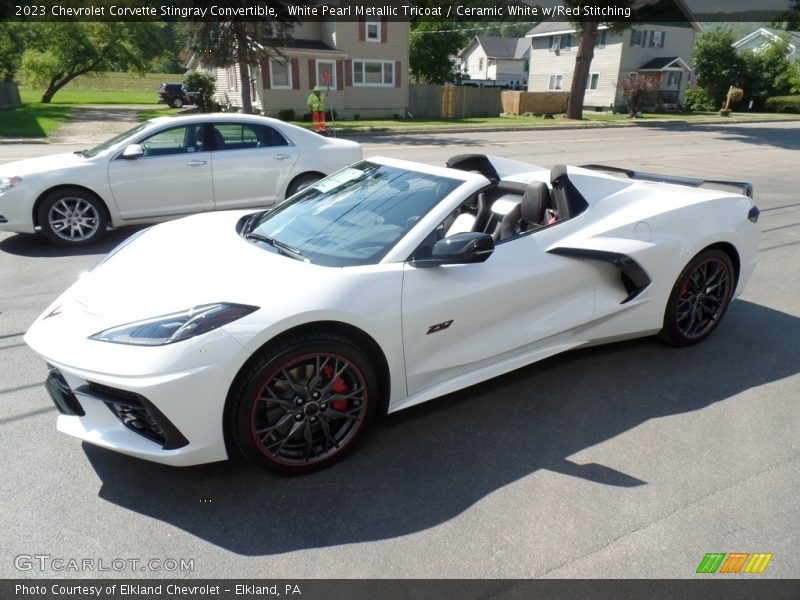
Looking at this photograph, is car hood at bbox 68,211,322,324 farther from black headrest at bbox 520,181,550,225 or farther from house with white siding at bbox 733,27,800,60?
house with white siding at bbox 733,27,800,60

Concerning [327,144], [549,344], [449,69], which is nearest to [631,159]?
[327,144]

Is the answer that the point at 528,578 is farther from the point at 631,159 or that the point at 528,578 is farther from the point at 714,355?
the point at 631,159

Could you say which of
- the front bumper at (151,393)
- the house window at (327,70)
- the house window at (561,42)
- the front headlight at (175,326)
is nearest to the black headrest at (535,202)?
the front headlight at (175,326)

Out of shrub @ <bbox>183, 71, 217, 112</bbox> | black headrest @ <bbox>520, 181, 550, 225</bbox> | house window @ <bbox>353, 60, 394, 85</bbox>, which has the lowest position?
black headrest @ <bbox>520, 181, 550, 225</bbox>

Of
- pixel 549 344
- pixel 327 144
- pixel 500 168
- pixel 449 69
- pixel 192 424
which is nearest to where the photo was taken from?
pixel 192 424

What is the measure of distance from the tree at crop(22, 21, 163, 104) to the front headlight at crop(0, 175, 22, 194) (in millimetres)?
38748

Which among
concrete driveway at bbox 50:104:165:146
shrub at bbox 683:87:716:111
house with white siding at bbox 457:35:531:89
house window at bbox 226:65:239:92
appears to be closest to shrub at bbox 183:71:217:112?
house window at bbox 226:65:239:92

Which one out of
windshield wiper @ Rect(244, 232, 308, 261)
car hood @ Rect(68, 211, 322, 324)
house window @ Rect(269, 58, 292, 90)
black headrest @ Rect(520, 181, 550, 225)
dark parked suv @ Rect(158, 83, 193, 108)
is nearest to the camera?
car hood @ Rect(68, 211, 322, 324)

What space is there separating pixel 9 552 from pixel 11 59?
160 feet

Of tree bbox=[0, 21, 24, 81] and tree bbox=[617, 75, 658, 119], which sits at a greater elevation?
tree bbox=[0, 21, 24, 81]

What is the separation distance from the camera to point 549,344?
3822 mm

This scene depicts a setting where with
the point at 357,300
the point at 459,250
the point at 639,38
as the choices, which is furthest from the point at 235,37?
the point at 639,38

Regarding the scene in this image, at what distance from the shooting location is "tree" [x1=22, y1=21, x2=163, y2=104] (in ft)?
135

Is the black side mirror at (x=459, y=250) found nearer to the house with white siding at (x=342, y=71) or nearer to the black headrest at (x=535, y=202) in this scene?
the black headrest at (x=535, y=202)
